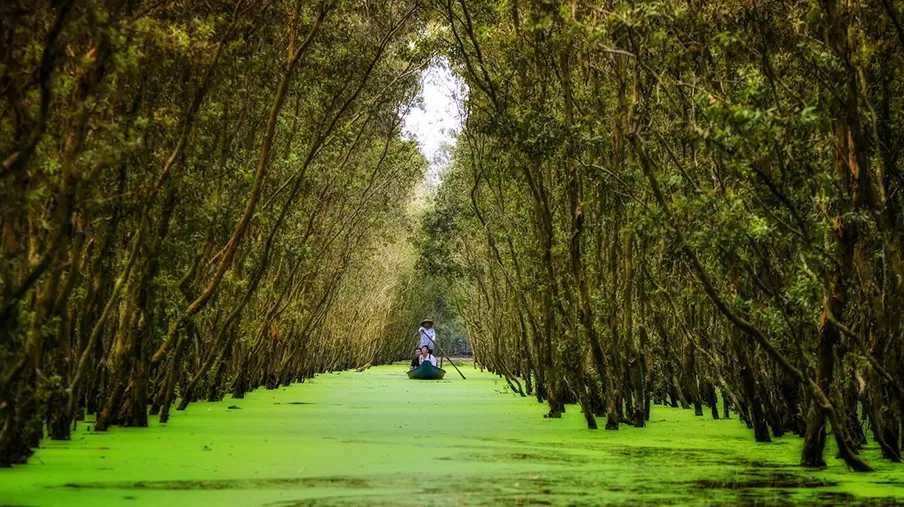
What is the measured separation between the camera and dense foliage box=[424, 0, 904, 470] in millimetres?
9773

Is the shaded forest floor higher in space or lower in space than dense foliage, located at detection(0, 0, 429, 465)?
lower

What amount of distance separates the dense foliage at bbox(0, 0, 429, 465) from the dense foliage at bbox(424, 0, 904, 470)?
9.95ft

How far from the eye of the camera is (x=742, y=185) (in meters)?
12.4

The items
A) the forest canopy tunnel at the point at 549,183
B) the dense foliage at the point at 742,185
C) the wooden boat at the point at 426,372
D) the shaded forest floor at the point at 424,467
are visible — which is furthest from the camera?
the wooden boat at the point at 426,372

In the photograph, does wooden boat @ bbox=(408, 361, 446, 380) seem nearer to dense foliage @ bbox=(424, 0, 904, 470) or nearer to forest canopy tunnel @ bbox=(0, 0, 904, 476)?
forest canopy tunnel @ bbox=(0, 0, 904, 476)

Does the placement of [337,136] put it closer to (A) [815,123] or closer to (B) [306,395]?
(B) [306,395]

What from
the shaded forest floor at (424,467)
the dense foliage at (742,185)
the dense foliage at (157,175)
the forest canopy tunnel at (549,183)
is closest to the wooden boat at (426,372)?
the dense foliage at (157,175)

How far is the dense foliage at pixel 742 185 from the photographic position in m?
9.77

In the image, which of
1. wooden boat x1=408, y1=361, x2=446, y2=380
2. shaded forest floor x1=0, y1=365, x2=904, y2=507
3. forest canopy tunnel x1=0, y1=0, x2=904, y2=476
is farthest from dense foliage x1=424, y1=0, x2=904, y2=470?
wooden boat x1=408, y1=361, x2=446, y2=380

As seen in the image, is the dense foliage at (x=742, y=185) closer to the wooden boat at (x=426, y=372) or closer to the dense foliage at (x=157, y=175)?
the dense foliage at (x=157, y=175)

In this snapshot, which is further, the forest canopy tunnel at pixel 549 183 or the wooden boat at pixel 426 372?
the wooden boat at pixel 426 372

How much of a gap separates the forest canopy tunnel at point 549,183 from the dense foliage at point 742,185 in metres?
0.05

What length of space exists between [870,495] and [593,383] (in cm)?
1001

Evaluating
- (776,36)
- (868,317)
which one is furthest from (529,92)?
(868,317)
